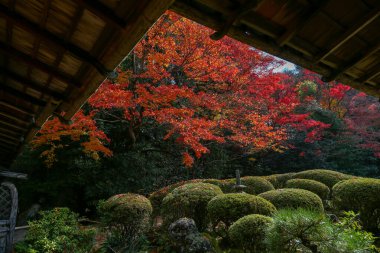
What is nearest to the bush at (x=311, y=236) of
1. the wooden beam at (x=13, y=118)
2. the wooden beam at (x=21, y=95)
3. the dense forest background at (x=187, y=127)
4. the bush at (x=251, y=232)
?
the bush at (x=251, y=232)

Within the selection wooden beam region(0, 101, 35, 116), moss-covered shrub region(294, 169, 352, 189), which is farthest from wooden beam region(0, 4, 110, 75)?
moss-covered shrub region(294, 169, 352, 189)

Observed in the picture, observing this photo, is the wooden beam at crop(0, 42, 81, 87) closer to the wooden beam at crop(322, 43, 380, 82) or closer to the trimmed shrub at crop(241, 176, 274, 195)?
the wooden beam at crop(322, 43, 380, 82)

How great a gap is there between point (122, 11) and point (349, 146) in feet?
64.0

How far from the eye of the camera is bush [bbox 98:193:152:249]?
6859 mm

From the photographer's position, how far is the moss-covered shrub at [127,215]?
6.87 m

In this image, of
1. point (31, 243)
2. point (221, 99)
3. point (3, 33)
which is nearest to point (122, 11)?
point (3, 33)

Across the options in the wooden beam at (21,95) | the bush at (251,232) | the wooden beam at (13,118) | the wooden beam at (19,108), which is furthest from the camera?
the bush at (251,232)

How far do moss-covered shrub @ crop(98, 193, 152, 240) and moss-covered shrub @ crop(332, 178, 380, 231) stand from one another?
5180 millimetres

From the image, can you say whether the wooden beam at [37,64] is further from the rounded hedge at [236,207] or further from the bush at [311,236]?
the rounded hedge at [236,207]

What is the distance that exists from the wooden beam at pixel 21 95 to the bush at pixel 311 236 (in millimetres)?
3703

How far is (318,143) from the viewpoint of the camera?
18.5 m

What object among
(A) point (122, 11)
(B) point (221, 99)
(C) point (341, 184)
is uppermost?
(B) point (221, 99)

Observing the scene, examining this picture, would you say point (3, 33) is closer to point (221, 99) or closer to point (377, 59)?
point (377, 59)

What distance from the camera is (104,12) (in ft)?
6.63
